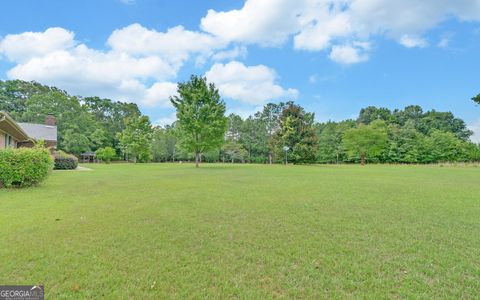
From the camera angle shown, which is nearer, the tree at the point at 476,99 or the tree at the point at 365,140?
the tree at the point at 476,99

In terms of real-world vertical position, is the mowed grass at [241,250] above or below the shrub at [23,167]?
below

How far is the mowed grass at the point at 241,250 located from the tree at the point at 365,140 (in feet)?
126

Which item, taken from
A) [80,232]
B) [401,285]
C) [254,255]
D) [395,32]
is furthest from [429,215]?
[395,32]

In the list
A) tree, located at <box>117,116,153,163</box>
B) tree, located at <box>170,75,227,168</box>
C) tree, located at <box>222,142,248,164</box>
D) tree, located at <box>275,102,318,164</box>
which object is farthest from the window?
tree, located at <box>222,142,248,164</box>

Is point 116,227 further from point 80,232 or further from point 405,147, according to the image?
point 405,147

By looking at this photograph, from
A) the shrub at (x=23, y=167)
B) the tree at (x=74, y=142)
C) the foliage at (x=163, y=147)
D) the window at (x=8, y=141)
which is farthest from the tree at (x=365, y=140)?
the tree at (x=74, y=142)

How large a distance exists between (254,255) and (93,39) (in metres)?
17.0

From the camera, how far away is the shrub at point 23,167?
368 inches

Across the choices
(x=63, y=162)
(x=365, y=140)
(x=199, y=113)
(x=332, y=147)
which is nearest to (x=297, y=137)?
(x=365, y=140)

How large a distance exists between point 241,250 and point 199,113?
2143cm

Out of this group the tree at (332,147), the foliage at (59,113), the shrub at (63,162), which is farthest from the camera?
the tree at (332,147)

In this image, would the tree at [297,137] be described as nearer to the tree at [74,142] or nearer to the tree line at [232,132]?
the tree line at [232,132]

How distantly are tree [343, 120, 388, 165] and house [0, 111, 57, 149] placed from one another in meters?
42.0

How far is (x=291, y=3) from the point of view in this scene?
12117mm
